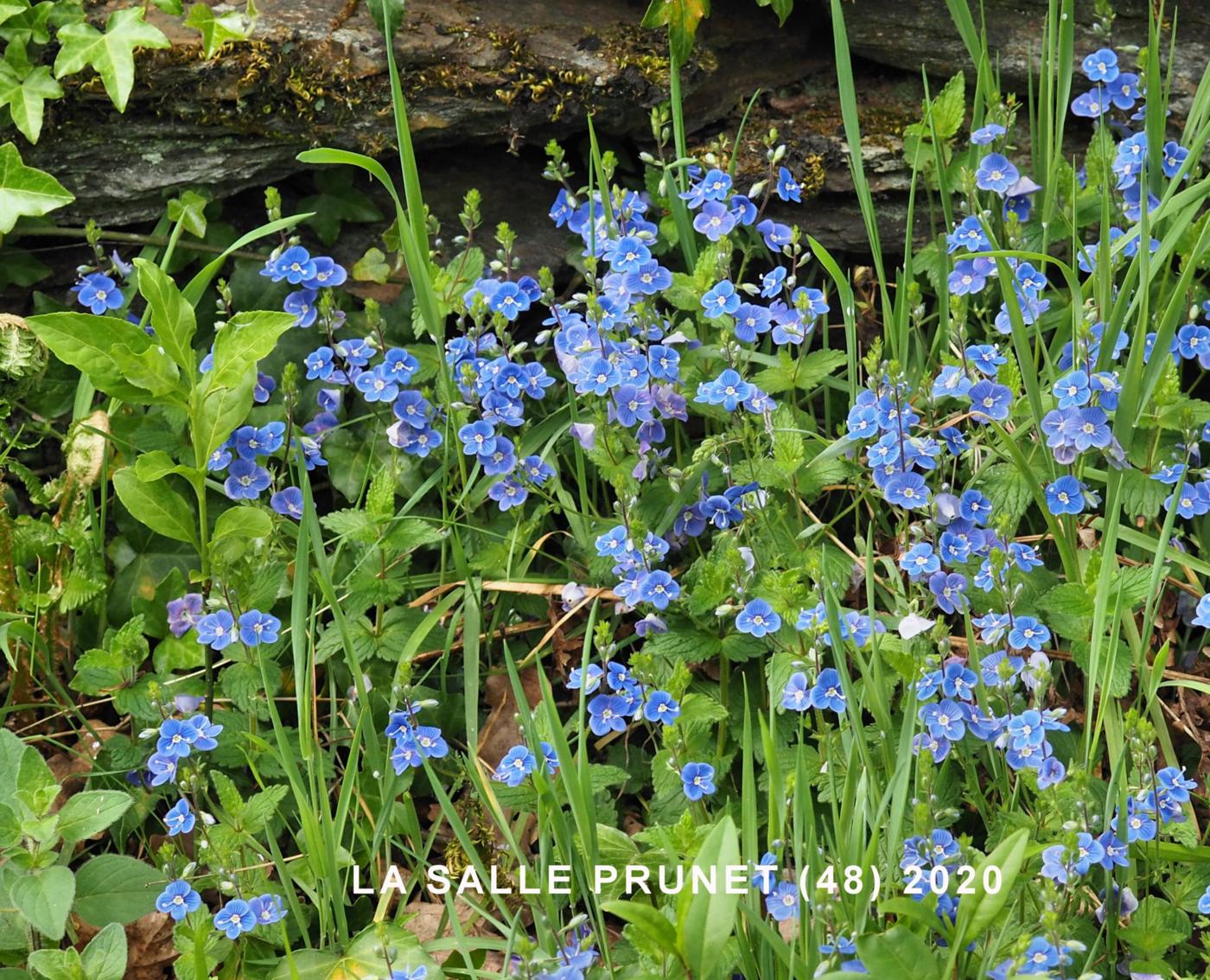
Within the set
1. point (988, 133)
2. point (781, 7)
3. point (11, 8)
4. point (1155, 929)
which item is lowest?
point (1155, 929)

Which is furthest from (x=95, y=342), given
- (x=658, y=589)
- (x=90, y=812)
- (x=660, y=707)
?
(x=660, y=707)

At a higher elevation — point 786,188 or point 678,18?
point 678,18

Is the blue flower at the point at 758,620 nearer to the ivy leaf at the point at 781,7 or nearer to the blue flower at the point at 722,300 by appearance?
the blue flower at the point at 722,300

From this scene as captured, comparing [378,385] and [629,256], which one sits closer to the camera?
[629,256]

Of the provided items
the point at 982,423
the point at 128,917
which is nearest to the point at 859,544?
the point at 982,423

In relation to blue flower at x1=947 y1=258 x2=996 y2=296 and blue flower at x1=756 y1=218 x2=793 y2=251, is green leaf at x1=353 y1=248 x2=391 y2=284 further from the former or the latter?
blue flower at x1=947 y1=258 x2=996 y2=296

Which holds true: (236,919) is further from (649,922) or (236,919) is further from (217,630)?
(649,922)

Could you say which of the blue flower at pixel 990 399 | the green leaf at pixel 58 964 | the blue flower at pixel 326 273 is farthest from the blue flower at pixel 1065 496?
the green leaf at pixel 58 964

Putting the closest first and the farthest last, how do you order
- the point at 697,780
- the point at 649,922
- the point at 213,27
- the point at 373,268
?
the point at 649,922, the point at 697,780, the point at 213,27, the point at 373,268
